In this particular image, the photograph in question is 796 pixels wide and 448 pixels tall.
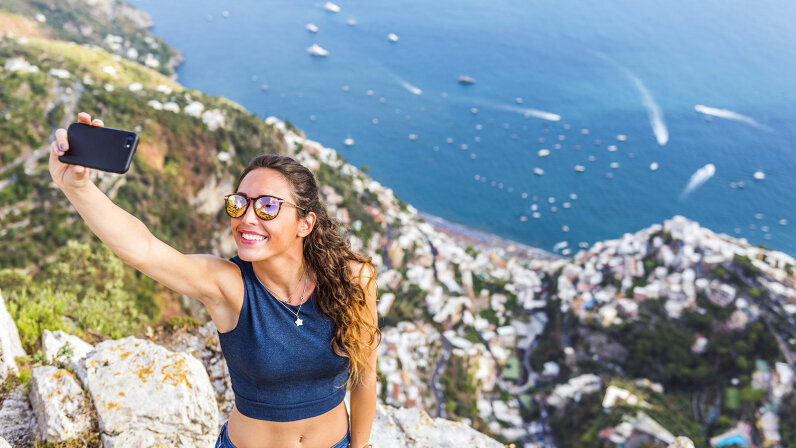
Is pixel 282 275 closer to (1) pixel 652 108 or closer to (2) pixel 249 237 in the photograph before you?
(2) pixel 249 237

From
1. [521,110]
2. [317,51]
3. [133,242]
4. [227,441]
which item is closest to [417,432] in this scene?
[227,441]

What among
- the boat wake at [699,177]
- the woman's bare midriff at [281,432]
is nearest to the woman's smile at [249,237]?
the woman's bare midriff at [281,432]

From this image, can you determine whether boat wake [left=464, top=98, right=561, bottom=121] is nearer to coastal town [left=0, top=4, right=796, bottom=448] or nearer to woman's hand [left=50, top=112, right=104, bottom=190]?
coastal town [left=0, top=4, right=796, bottom=448]

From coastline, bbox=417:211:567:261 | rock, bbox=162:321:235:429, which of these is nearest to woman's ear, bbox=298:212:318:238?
rock, bbox=162:321:235:429

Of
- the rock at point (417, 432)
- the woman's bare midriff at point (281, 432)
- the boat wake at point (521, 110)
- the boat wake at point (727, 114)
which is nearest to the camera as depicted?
the woman's bare midriff at point (281, 432)

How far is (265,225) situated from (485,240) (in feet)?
166

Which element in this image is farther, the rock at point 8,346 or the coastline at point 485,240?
the coastline at point 485,240

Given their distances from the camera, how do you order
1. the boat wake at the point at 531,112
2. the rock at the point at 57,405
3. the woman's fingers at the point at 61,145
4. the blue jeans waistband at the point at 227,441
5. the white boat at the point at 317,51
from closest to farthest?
the woman's fingers at the point at 61,145 → the blue jeans waistband at the point at 227,441 → the rock at the point at 57,405 → the boat wake at the point at 531,112 → the white boat at the point at 317,51

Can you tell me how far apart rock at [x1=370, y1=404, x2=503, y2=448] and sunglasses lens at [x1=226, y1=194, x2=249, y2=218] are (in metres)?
2.86

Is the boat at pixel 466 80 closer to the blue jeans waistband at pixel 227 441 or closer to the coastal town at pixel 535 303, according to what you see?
the coastal town at pixel 535 303

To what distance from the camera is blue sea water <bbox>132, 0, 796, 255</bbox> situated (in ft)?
185

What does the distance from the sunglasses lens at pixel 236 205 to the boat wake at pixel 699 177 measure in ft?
210

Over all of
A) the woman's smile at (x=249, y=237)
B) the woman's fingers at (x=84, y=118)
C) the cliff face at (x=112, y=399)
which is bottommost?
the cliff face at (x=112, y=399)

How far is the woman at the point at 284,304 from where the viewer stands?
2404 mm
